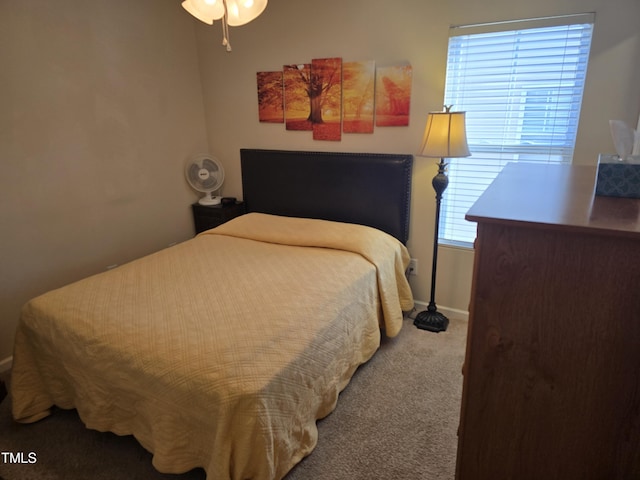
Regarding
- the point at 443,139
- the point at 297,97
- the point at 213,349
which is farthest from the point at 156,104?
the point at 213,349

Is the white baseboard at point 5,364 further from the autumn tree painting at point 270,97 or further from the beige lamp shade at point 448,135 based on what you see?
the beige lamp shade at point 448,135

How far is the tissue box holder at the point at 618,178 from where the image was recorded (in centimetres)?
97

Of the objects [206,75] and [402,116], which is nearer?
[402,116]

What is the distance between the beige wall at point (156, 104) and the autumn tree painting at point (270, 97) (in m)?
0.07

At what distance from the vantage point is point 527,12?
2.21 metres

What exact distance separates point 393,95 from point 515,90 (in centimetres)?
77

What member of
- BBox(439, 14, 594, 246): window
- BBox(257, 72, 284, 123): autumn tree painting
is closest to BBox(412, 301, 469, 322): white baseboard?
BBox(439, 14, 594, 246): window

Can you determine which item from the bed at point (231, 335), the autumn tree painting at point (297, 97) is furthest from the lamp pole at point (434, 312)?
the autumn tree painting at point (297, 97)

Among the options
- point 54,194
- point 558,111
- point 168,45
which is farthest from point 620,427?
point 168,45

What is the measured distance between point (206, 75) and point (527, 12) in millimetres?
2528

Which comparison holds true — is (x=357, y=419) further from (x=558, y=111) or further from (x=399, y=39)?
(x=399, y=39)

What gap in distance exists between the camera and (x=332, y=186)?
2998 millimetres

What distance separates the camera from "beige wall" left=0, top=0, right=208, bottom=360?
232 cm

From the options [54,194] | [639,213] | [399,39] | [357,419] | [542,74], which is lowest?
[357,419]
